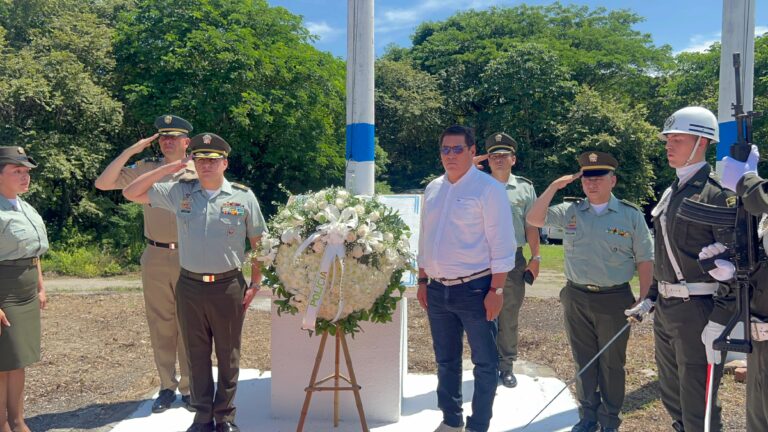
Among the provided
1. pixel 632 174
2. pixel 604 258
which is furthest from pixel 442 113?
pixel 604 258

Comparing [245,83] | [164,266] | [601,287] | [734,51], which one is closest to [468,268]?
[601,287]

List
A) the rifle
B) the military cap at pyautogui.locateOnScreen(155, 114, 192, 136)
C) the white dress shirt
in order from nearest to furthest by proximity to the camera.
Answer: the rifle → the white dress shirt → the military cap at pyautogui.locateOnScreen(155, 114, 192, 136)

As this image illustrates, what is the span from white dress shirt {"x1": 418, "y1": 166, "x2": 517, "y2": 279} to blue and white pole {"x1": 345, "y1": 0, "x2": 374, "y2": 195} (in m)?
1.45

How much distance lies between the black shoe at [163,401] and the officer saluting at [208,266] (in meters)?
0.77

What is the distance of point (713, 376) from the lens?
10.4 ft

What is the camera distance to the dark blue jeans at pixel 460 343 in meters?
3.91

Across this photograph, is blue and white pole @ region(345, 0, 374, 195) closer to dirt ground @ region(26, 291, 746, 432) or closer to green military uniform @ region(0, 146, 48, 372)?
dirt ground @ region(26, 291, 746, 432)

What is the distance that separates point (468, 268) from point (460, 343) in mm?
586

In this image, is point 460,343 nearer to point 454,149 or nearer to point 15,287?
point 454,149

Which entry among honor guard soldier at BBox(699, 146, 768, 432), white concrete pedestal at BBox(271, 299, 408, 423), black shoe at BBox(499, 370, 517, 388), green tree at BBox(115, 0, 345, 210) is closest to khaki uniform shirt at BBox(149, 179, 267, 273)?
white concrete pedestal at BBox(271, 299, 408, 423)

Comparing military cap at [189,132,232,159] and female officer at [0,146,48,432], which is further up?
military cap at [189,132,232,159]

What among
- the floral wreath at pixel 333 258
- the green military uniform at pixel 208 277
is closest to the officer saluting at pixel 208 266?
the green military uniform at pixel 208 277

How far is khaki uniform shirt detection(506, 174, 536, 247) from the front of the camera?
17.8 feet

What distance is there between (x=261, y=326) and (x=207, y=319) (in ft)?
13.3
